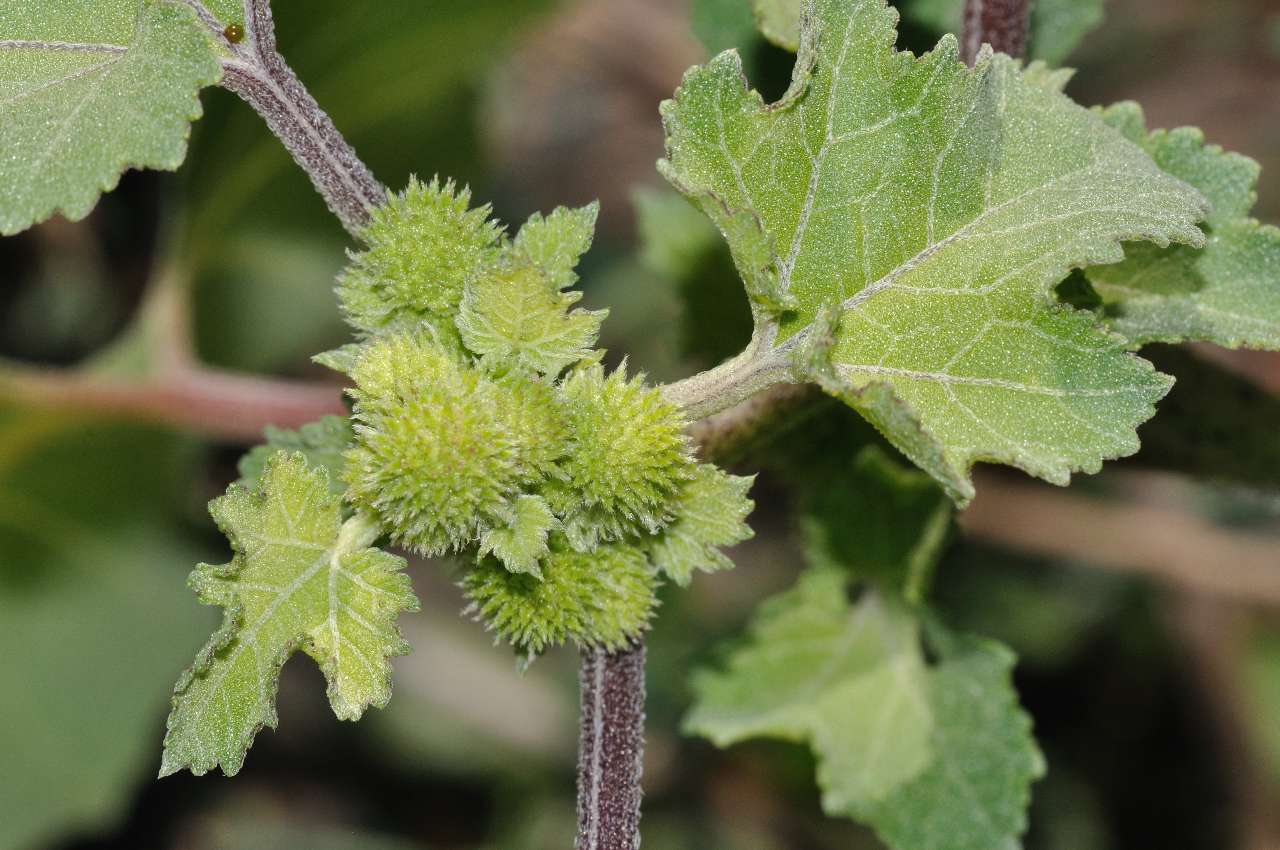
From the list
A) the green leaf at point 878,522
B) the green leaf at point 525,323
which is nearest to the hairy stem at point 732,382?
the green leaf at point 525,323

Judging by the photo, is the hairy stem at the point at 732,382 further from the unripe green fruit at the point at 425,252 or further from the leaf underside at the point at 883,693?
Result: the leaf underside at the point at 883,693

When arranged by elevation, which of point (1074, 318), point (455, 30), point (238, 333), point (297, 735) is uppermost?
point (455, 30)

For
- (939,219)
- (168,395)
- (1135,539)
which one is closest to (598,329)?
(939,219)

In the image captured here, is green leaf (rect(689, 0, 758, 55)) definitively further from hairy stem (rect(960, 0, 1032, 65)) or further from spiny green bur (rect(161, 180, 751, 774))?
spiny green bur (rect(161, 180, 751, 774))

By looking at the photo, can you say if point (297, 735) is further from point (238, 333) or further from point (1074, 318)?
point (1074, 318)

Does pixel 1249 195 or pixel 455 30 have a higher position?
pixel 455 30

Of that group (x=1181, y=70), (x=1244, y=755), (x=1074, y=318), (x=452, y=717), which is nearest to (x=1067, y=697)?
(x=1244, y=755)
